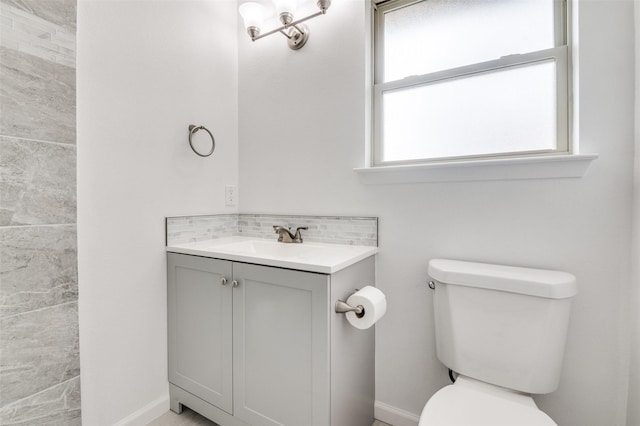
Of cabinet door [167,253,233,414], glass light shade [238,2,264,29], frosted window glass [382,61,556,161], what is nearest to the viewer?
frosted window glass [382,61,556,161]

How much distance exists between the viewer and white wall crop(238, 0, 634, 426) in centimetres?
102

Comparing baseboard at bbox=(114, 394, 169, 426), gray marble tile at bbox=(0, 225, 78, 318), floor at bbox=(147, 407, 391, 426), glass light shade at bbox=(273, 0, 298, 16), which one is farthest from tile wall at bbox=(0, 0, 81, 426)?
glass light shade at bbox=(273, 0, 298, 16)

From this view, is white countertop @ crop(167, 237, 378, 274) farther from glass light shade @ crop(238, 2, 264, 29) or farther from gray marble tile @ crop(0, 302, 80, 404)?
glass light shade @ crop(238, 2, 264, 29)

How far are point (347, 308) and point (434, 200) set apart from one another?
629 mm

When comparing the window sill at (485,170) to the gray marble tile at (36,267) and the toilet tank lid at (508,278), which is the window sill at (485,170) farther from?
the gray marble tile at (36,267)

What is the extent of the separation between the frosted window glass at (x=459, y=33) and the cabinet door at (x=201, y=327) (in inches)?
51.8

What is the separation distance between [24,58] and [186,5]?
85cm

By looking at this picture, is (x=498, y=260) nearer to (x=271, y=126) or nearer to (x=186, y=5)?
(x=271, y=126)

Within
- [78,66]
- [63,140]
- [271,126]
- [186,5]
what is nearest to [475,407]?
[271,126]

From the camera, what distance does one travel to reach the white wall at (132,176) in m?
1.19

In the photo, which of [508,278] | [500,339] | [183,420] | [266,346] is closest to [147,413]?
[183,420]

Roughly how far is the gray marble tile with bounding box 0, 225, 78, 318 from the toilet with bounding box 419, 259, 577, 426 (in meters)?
1.37

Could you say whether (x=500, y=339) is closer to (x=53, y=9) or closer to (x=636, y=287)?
(x=636, y=287)

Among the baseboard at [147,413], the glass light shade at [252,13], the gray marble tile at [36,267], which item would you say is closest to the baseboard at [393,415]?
the baseboard at [147,413]
